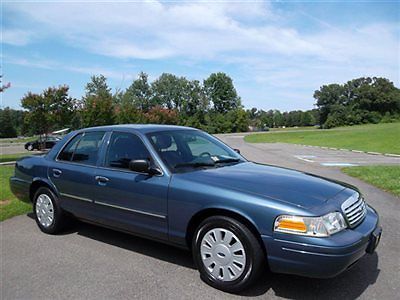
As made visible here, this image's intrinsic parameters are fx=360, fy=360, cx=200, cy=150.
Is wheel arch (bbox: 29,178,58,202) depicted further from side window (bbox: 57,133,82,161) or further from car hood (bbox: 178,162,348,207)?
car hood (bbox: 178,162,348,207)

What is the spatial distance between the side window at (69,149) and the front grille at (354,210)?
369cm

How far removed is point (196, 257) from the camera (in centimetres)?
365

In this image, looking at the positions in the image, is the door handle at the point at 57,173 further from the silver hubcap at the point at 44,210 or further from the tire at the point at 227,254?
the tire at the point at 227,254

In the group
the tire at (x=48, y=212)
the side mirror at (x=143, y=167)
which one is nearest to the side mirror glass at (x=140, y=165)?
the side mirror at (x=143, y=167)

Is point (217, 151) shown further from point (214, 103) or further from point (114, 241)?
point (214, 103)

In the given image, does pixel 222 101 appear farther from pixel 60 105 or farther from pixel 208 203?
pixel 208 203

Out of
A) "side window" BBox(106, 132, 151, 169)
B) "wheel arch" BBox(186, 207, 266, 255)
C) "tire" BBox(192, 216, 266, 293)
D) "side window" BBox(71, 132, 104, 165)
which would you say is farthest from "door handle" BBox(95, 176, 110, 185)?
"tire" BBox(192, 216, 266, 293)

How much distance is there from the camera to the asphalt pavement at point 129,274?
340 cm

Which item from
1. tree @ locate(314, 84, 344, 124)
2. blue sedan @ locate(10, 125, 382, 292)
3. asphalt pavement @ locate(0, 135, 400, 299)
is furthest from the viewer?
tree @ locate(314, 84, 344, 124)

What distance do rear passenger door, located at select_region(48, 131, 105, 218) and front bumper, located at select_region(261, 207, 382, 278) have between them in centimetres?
251

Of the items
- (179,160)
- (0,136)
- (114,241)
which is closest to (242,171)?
(179,160)

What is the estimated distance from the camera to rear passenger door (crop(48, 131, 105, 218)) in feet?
15.4

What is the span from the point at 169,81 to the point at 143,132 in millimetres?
100093

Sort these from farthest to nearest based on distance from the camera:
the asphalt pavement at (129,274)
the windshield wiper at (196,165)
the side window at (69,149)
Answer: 1. the side window at (69,149)
2. the windshield wiper at (196,165)
3. the asphalt pavement at (129,274)
